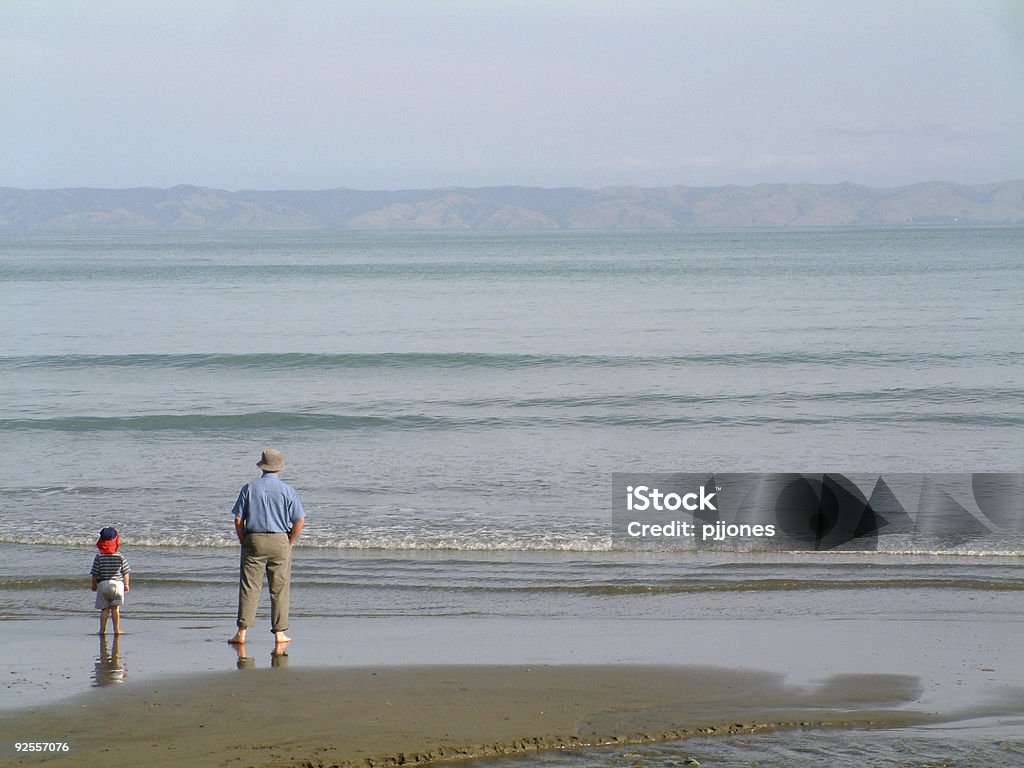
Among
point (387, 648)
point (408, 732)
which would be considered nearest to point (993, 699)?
point (408, 732)

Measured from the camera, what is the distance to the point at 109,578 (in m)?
8.16

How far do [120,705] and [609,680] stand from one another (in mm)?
2955

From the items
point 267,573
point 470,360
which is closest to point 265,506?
point 267,573

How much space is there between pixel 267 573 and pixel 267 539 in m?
0.26

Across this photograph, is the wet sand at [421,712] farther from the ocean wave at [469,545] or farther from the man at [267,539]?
the ocean wave at [469,545]

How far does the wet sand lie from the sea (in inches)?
14.2

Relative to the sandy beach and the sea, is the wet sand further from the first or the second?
the sea

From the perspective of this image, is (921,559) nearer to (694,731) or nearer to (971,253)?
(694,731)

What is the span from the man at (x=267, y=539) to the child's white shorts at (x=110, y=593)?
0.93m

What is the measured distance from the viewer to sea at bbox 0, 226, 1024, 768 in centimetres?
988

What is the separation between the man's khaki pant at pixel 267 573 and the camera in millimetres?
7922

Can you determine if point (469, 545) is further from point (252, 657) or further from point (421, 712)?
point (421, 712)

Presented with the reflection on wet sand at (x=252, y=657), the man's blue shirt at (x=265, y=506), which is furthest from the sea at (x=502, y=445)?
the man's blue shirt at (x=265, y=506)

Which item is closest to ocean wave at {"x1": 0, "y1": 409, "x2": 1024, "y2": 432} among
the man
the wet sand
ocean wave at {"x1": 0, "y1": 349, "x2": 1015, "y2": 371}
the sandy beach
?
ocean wave at {"x1": 0, "y1": 349, "x2": 1015, "y2": 371}
